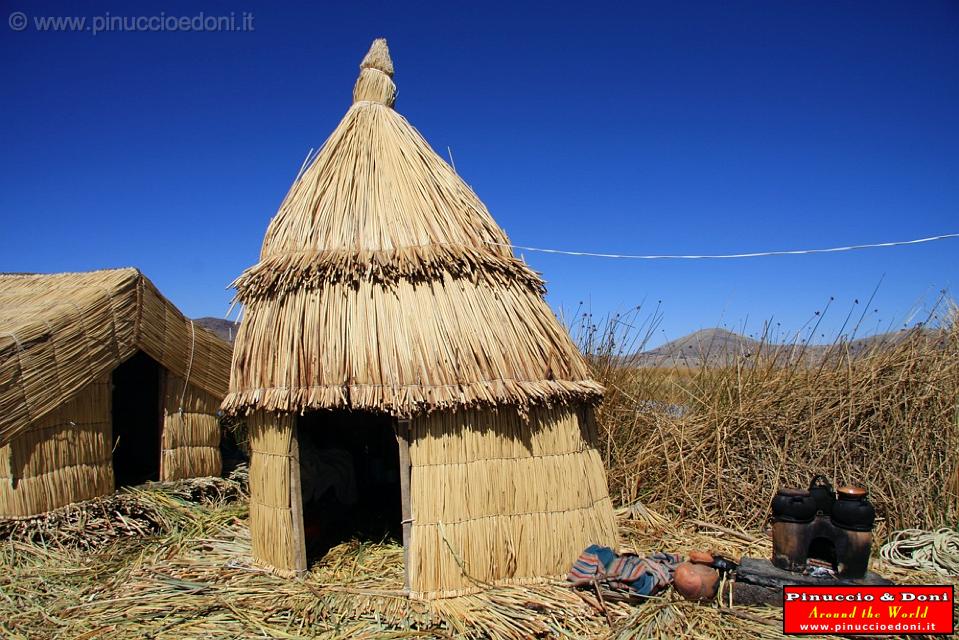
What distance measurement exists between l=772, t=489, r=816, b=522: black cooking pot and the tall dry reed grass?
199cm

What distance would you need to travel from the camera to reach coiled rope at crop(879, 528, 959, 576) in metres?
5.83

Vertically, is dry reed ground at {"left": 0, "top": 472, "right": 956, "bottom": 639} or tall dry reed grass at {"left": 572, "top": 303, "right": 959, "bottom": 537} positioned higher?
tall dry reed grass at {"left": 572, "top": 303, "right": 959, "bottom": 537}

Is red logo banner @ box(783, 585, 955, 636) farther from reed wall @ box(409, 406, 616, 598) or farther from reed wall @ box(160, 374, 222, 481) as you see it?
reed wall @ box(160, 374, 222, 481)

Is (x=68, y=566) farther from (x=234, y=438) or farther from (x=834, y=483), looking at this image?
(x=834, y=483)

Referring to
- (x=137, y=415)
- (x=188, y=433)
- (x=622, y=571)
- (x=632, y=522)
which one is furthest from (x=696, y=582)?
(x=137, y=415)

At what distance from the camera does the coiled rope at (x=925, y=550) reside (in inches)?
229

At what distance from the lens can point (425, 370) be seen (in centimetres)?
509

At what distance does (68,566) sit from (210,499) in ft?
6.29

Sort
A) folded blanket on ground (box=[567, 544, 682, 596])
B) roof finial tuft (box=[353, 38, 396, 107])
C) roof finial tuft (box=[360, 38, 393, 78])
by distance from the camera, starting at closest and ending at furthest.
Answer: folded blanket on ground (box=[567, 544, 682, 596])
roof finial tuft (box=[353, 38, 396, 107])
roof finial tuft (box=[360, 38, 393, 78])

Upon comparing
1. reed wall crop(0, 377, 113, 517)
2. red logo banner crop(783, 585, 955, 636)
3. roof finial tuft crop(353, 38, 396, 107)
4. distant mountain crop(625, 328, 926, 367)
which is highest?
roof finial tuft crop(353, 38, 396, 107)

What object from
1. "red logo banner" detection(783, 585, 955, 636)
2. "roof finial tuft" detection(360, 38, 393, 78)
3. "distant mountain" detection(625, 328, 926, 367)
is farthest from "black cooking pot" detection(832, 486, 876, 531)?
"roof finial tuft" detection(360, 38, 393, 78)

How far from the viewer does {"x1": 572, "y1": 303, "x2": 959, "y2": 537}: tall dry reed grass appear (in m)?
6.71

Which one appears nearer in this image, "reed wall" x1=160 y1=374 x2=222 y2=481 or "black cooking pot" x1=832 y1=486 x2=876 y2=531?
"black cooking pot" x1=832 y1=486 x2=876 y2=531

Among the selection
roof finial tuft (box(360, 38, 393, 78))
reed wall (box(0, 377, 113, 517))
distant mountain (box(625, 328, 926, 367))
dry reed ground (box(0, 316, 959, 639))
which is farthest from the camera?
distant mountain (box(625, 328, 926, 367))
